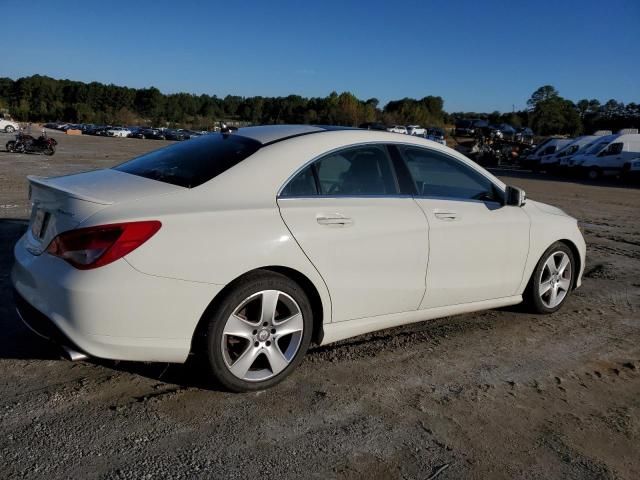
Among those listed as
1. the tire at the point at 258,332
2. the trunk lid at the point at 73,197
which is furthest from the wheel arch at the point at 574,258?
the trunk lid at the point at 73,197

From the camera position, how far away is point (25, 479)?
250 centimetres

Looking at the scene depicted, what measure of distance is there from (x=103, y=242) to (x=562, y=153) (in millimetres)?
32284

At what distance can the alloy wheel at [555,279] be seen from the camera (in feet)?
16.4

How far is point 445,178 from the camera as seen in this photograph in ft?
14.6

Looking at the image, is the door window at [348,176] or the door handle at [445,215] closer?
the door window at [348,176]

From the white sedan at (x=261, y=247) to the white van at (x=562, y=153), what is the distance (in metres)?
28.7

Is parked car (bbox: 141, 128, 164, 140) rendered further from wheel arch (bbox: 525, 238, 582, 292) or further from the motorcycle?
wheel arch (bbox: 525, 238, 582, 292)

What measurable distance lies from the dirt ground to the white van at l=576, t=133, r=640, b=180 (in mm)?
25383

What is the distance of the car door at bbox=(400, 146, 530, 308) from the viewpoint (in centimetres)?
410

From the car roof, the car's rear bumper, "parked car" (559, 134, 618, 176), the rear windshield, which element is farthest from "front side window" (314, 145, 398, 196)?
"parked car" (559, 134, 618, 176)

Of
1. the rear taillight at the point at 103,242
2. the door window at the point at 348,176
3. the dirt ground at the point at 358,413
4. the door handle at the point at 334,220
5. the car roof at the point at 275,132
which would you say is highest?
the car roof at the point at 275,132

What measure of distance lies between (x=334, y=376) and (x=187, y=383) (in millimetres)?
900

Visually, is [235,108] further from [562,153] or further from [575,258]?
[575,258]

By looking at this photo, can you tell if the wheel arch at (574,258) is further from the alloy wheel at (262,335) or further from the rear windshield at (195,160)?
the rear windshield at (195,160)
